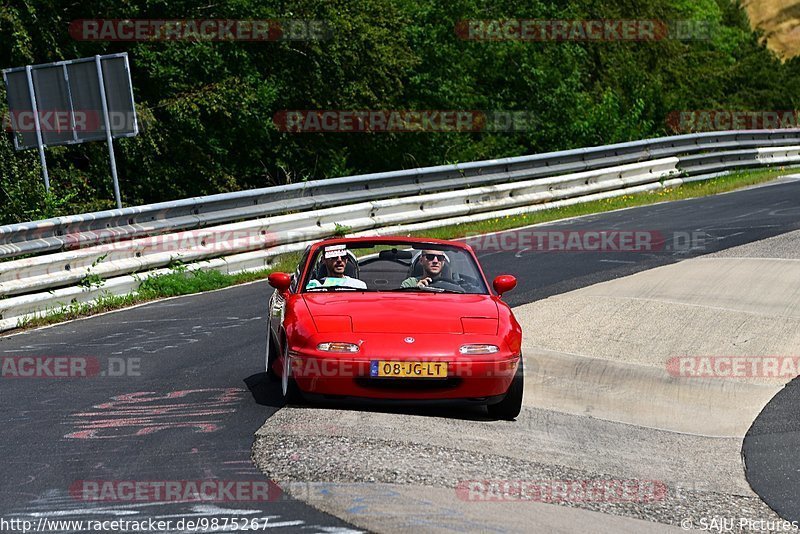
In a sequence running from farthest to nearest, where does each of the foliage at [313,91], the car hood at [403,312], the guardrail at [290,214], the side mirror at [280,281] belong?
the foliage at [313,91], the guardrail at [290,214], the side mirror at [280,281], the car hood at [403,312]

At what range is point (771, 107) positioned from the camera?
4334cm

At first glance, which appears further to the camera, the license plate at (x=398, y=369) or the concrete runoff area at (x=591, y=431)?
the license plate at (x=398, y=369)

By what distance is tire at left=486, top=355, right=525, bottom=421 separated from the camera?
8789 millimetres

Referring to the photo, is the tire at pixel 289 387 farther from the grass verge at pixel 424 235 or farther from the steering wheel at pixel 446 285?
the grass verge at pixel 424 235

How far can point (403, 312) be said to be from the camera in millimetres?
9039

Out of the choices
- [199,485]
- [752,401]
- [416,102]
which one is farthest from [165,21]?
[199,485]

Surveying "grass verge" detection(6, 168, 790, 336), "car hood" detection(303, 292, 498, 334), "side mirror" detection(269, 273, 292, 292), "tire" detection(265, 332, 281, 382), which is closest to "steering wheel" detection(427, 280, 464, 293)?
"car hood" detection(303, 292, 498, 334)

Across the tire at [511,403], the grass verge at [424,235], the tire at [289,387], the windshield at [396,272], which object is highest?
the windshield at [396,272]

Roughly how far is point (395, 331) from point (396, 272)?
4.60 feet

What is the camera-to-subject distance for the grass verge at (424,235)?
13.9 metres

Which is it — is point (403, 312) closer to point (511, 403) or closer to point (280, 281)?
point (511, 403)

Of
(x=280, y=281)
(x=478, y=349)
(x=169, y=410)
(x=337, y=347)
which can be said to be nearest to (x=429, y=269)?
(x=280, y=281)

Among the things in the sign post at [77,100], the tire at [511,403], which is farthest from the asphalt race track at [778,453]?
the sign post at [77,100]

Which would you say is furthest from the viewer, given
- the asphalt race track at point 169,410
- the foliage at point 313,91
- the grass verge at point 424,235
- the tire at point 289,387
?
the foliage at point 313,91
